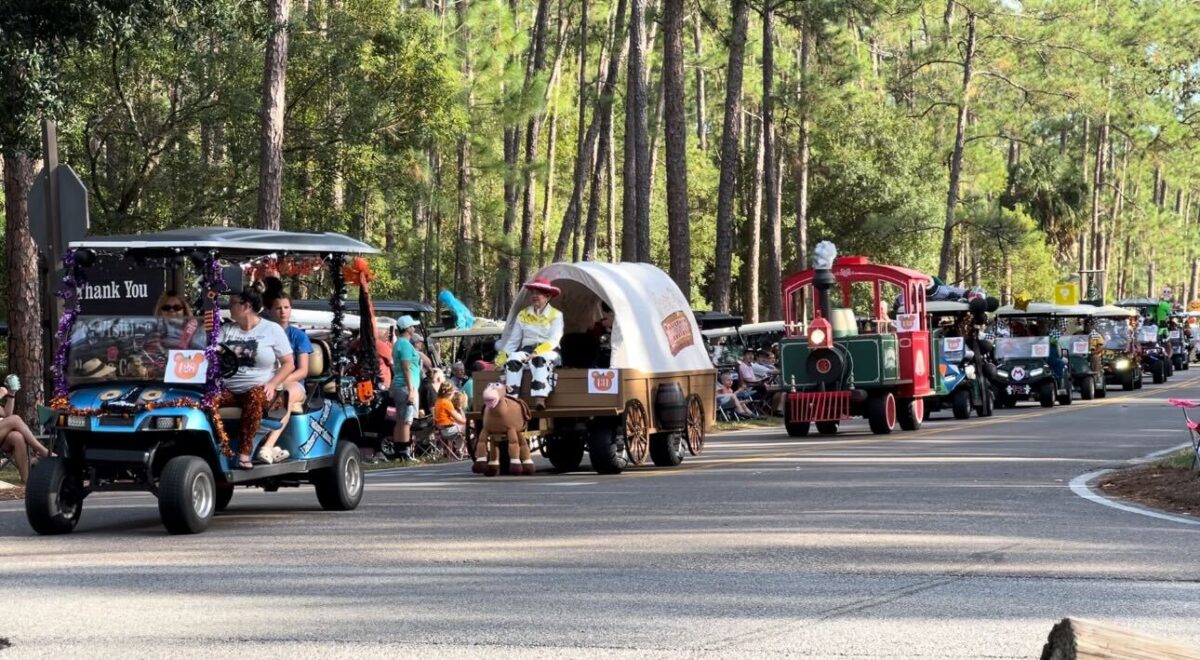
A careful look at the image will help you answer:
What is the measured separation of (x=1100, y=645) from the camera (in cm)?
480

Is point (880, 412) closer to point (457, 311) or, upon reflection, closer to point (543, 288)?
point (543, 288)

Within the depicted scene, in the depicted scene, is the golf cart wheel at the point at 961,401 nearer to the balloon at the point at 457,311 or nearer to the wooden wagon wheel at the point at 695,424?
the balloon at the point at 457,311

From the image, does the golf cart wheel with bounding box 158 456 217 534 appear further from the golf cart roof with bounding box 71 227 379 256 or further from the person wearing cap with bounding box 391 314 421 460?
the person wearing cap with bounding box 391 314 421 460

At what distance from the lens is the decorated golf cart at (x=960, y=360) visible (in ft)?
111

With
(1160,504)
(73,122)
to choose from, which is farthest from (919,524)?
(73,122)

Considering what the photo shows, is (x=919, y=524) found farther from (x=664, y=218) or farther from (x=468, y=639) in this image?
(x=664, y=218)

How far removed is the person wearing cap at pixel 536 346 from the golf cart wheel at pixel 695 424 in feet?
7.93

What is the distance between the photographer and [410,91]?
36.8m

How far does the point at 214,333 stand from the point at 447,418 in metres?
10.1

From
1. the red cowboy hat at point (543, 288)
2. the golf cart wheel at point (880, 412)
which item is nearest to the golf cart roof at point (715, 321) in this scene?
the golf cart wheel at point (880, 412)

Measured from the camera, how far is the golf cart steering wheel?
14.3 meters

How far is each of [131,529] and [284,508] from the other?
203cm

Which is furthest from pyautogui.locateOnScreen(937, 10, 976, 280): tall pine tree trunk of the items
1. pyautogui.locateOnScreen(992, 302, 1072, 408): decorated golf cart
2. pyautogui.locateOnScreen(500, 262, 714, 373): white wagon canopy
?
pyautogui.locateOnScreen(500, 262, 714, 373): white wagon canopy

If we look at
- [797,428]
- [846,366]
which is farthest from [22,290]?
[846,366]
